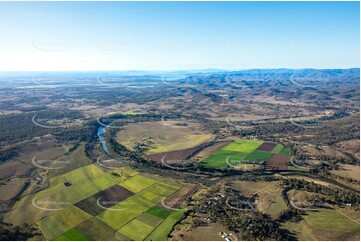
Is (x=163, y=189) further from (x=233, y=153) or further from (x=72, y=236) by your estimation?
(x=233, y=153)

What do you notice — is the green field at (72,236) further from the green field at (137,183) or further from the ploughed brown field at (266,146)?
the ploughed brown field at (266,146)

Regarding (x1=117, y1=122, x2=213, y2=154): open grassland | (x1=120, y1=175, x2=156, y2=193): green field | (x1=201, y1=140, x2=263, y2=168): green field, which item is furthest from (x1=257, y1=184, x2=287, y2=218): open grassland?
(x1=117, y1=122, x2=213, y2=154): open grassland

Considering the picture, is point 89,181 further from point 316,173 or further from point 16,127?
point 16,127

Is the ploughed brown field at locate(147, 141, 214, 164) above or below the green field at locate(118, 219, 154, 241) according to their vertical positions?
below

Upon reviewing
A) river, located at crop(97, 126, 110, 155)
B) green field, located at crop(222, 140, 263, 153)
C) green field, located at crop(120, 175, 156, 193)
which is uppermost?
green field, located at crop(120, 175, 156, 193)

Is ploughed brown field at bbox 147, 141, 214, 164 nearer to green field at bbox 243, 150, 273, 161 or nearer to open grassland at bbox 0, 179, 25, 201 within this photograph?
green field at bbox 243, 150, 273, 161

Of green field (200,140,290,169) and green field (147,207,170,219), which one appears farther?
green field (200,140,290,169)

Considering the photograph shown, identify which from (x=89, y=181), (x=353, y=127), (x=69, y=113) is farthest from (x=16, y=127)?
(x=353, y=127)
